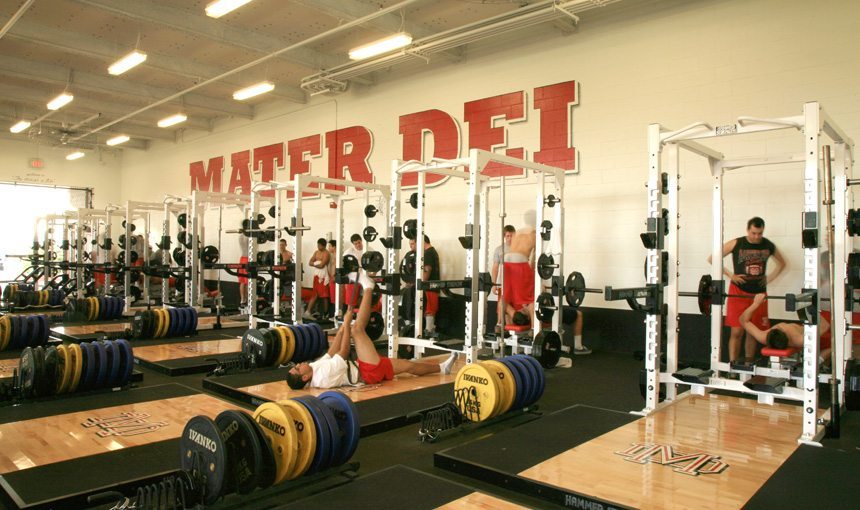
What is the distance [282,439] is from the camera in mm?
2416

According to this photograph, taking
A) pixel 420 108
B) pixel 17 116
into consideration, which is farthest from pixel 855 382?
pixel 17 116

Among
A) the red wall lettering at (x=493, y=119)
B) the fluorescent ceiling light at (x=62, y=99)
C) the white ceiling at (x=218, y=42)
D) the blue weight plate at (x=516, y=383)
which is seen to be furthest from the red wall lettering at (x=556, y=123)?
the fluorescent ceiling light at (x=62, y=99)

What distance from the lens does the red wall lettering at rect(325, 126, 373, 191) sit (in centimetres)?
833

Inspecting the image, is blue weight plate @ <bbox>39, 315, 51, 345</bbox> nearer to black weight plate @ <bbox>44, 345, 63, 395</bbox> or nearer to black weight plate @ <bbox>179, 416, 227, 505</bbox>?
black weight plate @ <bbox>44, 345, 63, 395</bbox>

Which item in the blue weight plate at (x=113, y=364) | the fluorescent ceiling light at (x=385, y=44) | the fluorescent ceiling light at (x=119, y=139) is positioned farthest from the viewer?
the fluorescent ceiling light at (x=119, y=139)

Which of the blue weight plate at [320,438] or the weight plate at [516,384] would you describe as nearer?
the blue weight plate at [320,438]

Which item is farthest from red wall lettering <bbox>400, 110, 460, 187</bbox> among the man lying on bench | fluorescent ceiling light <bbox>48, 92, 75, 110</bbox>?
fluorescent ceiling light <bbox>48, 92, 75, 110</bbox>

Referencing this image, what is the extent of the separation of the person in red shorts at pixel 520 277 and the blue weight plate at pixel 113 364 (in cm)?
323

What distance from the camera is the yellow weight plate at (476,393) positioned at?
10.9 ft

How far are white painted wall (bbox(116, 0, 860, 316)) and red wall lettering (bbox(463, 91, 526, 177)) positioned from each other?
0.10m

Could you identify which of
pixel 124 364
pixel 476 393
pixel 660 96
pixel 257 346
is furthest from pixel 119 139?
pixel 476 393

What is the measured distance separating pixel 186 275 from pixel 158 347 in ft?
8.71

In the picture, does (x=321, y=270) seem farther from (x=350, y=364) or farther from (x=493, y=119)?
(x=350, y=364)

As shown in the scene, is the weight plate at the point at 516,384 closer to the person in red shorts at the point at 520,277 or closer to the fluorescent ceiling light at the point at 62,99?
the person in red shorts at the point at 520,277
